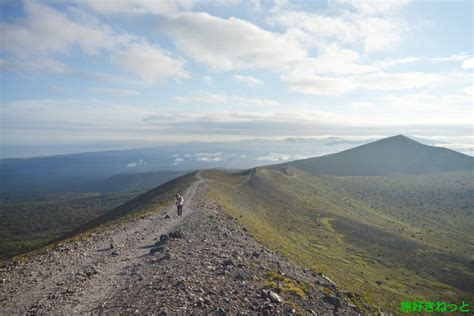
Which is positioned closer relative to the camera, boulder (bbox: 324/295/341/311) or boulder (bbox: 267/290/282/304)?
boulder (bbox: 267/290/282/304)

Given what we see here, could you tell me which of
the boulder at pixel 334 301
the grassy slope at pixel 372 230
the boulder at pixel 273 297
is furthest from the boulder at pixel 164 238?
the grassy slope at pixel 372 230

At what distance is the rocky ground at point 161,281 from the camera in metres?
14.3

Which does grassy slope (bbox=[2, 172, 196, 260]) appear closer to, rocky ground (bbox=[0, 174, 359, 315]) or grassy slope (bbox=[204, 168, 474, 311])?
rocky ground (bbox=[0, 174, 359, 315])

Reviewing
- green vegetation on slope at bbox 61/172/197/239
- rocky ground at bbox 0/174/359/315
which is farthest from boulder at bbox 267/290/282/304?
green vegetation on slope at bbox 61/172/197/239

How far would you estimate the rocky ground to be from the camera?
562 inches

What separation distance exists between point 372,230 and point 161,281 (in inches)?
3231

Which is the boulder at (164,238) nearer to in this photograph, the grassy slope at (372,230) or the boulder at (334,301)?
the boulder at (334,301)

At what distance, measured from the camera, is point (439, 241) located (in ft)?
266

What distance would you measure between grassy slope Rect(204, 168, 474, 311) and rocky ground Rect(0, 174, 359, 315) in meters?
13.8

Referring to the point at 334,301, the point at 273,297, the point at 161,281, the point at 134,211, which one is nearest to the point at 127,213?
the point at 134,211

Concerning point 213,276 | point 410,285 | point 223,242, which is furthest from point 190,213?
point 410,285

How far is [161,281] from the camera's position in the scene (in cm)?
1681

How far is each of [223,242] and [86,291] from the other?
46.9ft

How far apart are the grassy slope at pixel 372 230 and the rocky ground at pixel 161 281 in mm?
13824
